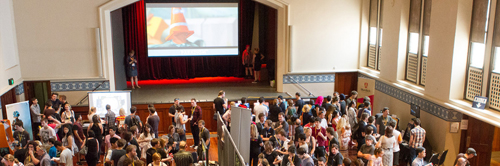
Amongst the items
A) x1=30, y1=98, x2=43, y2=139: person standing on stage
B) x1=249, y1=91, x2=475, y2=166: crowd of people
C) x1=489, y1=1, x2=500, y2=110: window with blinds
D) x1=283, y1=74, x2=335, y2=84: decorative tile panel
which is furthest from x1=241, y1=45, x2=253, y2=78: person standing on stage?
x1=489, y1=1, x2=500, y2=110: window with blinds

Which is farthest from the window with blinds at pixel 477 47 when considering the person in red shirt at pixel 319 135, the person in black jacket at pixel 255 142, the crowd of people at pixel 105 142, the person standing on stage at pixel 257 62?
the person standing on stage at pixel 257 62

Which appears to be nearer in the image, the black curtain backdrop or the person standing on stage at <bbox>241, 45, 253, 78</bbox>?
the black curtain backdrop

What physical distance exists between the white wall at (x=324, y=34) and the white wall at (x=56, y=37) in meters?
6.25

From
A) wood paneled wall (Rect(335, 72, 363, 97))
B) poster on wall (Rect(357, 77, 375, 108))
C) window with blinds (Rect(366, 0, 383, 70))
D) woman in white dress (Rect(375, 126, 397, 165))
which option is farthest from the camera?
wood paneled wall (Rect(335, 72, 363, 97))

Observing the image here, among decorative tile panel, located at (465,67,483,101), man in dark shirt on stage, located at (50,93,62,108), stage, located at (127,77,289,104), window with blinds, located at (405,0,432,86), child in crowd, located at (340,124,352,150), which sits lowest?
child in crowd, located at (340,124,352,150)

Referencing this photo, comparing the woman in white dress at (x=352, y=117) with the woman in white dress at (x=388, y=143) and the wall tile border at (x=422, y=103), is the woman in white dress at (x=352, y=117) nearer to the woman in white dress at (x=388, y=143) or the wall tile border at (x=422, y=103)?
the wall tile border at (x=422, y=103)

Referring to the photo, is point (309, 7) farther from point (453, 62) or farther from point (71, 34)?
point (71, 34)

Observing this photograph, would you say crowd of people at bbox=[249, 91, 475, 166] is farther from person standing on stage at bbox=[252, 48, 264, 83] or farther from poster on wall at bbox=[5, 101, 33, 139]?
poster on wall at bbox=[5, 101, 33, 139]

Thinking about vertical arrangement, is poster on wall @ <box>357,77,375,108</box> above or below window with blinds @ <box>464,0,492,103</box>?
below

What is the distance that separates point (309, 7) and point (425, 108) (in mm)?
5062

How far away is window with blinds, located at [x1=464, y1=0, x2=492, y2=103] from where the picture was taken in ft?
29.4

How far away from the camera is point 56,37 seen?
12625 mm

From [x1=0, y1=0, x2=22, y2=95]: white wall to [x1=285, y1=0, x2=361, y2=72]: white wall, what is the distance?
841 centimetres

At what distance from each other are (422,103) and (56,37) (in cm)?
1073
